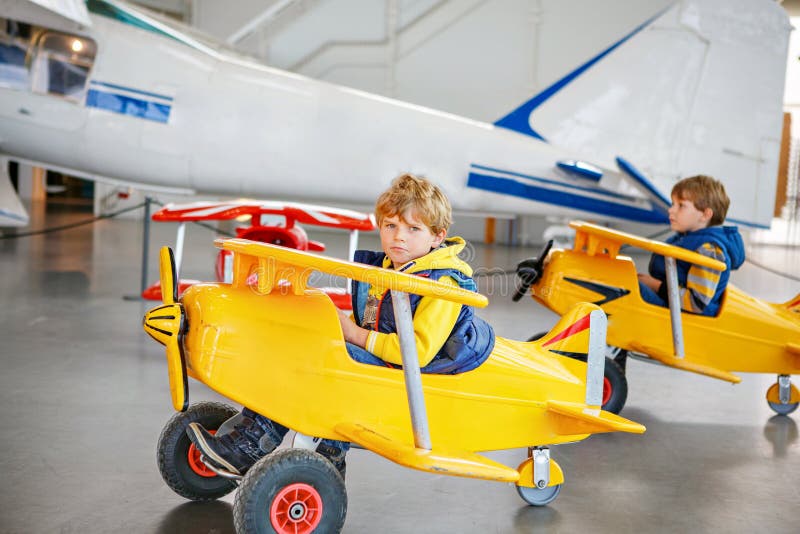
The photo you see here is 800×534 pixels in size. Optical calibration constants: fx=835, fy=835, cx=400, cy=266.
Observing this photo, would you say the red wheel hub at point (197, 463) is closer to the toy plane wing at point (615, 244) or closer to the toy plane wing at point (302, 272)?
the toy plane wing at point (302, 272)

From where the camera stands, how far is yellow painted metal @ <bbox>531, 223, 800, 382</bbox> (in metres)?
3.84

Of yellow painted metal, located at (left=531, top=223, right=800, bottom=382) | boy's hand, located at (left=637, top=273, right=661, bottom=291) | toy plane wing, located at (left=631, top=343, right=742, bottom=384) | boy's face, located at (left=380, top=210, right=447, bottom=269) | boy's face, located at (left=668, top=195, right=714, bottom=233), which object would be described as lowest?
toy plane wing, located at (left=631, top=343, right=742, bottom=384)

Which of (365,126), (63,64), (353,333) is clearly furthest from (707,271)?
(63,64)

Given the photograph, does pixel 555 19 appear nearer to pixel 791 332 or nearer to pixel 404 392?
pixel 791 332

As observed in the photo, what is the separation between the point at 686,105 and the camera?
24.1ft

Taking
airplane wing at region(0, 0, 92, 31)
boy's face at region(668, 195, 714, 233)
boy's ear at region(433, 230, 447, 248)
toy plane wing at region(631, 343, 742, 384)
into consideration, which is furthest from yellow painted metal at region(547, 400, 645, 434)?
airplane wing at region(0, 0, 92, 31)

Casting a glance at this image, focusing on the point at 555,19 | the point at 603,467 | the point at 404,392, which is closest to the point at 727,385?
the point at 603,467

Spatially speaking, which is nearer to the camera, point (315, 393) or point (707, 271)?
point (315, 393)

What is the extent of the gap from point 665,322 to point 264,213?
2.52 m

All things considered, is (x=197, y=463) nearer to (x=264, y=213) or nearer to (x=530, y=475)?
(x=530, y=475)

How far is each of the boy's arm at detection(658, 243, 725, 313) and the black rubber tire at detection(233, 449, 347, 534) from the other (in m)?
2.32

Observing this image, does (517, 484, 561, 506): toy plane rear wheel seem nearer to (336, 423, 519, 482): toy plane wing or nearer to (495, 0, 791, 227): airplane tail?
(336, 423, 519, 482): toy plane wing

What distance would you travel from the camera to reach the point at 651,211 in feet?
24.8

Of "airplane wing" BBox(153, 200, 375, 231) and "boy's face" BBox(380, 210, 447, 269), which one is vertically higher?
"airplane wing" BBox(153, 200, 375, 231)
